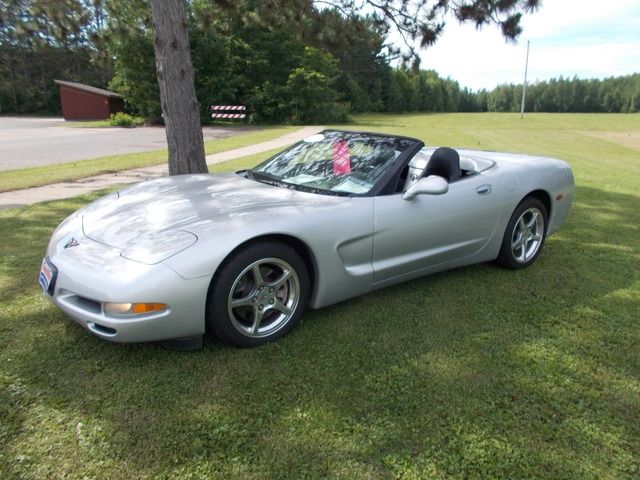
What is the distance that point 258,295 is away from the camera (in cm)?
269

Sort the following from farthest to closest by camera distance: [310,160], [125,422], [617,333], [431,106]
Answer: [431,106] → [310,160] → [617,333] → [125,422]

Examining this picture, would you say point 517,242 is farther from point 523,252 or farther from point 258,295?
point 258,295

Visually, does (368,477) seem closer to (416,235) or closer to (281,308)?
(281,308)

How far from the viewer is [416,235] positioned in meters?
3.23

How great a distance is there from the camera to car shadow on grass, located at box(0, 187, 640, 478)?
1.92 m

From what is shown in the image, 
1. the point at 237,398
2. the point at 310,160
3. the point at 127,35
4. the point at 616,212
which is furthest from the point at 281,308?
the point at 127,35

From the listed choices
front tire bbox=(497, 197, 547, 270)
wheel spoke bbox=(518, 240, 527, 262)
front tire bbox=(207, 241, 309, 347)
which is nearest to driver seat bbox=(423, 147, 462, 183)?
front tire bbox=(497, 197, 547, 270)

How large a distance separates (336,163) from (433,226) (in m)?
0.86

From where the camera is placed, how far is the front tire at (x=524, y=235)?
155 inches

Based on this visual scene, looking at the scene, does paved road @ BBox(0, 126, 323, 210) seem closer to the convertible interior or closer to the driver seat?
the convertible interior

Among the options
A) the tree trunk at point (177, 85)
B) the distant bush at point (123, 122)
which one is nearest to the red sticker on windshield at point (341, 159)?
the tree trunk at point (177, 85)

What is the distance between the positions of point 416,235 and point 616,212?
4.66 metres

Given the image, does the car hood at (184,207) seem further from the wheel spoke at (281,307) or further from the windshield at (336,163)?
the wheel spoke at (281,307)

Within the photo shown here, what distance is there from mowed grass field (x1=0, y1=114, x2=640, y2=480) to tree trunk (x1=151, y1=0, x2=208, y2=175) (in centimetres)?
274
